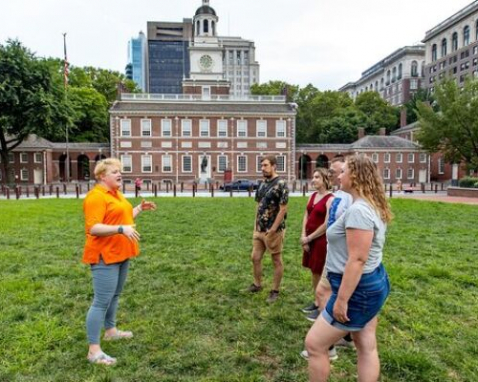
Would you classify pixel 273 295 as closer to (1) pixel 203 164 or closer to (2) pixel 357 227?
(2) pixel 357 227

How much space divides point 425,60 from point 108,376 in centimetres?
10687

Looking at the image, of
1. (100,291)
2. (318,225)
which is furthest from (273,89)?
(100,291)

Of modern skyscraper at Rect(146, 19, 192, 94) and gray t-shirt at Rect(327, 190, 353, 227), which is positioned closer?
gray t-shirt at Rect(327, 190, 353, 227)

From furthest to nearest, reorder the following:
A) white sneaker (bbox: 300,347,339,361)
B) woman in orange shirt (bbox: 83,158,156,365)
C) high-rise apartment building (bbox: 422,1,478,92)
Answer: high-rise apartment building (bbox: 422,1,478,92), white sneaker (bbox: 300,347,339,361), woman in orange shirt (bbox: 83,158,156,365)

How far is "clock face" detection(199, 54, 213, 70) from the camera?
179 ft

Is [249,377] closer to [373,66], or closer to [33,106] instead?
[33,106]

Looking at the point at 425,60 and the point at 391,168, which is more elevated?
the point at 425,60

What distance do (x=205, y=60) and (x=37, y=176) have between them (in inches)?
1047

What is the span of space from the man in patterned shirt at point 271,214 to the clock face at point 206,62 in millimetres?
52620

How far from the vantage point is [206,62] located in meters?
54.8

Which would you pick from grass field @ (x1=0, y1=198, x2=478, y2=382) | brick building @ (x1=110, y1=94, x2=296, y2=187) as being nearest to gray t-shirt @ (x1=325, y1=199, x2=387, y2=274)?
grass field @ (x1=0, y1=198, x2=478, y2=382)

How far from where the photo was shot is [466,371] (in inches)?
139

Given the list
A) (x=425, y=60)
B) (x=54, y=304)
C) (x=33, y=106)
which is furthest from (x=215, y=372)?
(x=425, y=60)

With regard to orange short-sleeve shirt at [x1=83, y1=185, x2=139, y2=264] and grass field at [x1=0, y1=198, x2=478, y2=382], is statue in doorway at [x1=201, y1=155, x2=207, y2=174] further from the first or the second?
orange short-sleeve shirt at [x1=83, y1=185, x2=139, y2=264]
